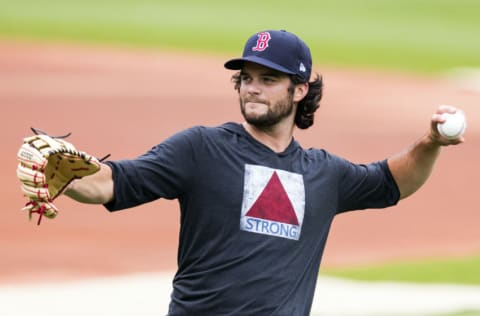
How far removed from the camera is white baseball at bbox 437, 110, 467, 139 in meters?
5.43

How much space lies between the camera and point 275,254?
509 centimetres

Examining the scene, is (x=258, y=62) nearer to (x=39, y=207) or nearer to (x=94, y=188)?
(x=94, y=188)

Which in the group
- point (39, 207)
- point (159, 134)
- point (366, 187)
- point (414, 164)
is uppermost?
point (159, 134)

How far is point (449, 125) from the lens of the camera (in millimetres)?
5426

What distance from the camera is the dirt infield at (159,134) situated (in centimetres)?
1094

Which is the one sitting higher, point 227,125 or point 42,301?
point 227,125

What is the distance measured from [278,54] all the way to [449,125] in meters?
0.90

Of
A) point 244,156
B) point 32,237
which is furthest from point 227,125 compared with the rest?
point 32,237

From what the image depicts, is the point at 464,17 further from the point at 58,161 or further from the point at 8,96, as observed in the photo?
the point at 58,161

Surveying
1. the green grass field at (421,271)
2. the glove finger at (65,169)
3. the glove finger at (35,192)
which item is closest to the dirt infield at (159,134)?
the green grass field at (421,271)

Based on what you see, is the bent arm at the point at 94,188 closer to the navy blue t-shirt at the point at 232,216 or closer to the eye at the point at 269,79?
the navy blue t-shirt at the point at 232,216

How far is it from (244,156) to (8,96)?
1226cm

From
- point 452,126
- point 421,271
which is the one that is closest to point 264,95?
point 452,126

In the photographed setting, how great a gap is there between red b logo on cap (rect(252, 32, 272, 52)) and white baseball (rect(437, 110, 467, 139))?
928mm
